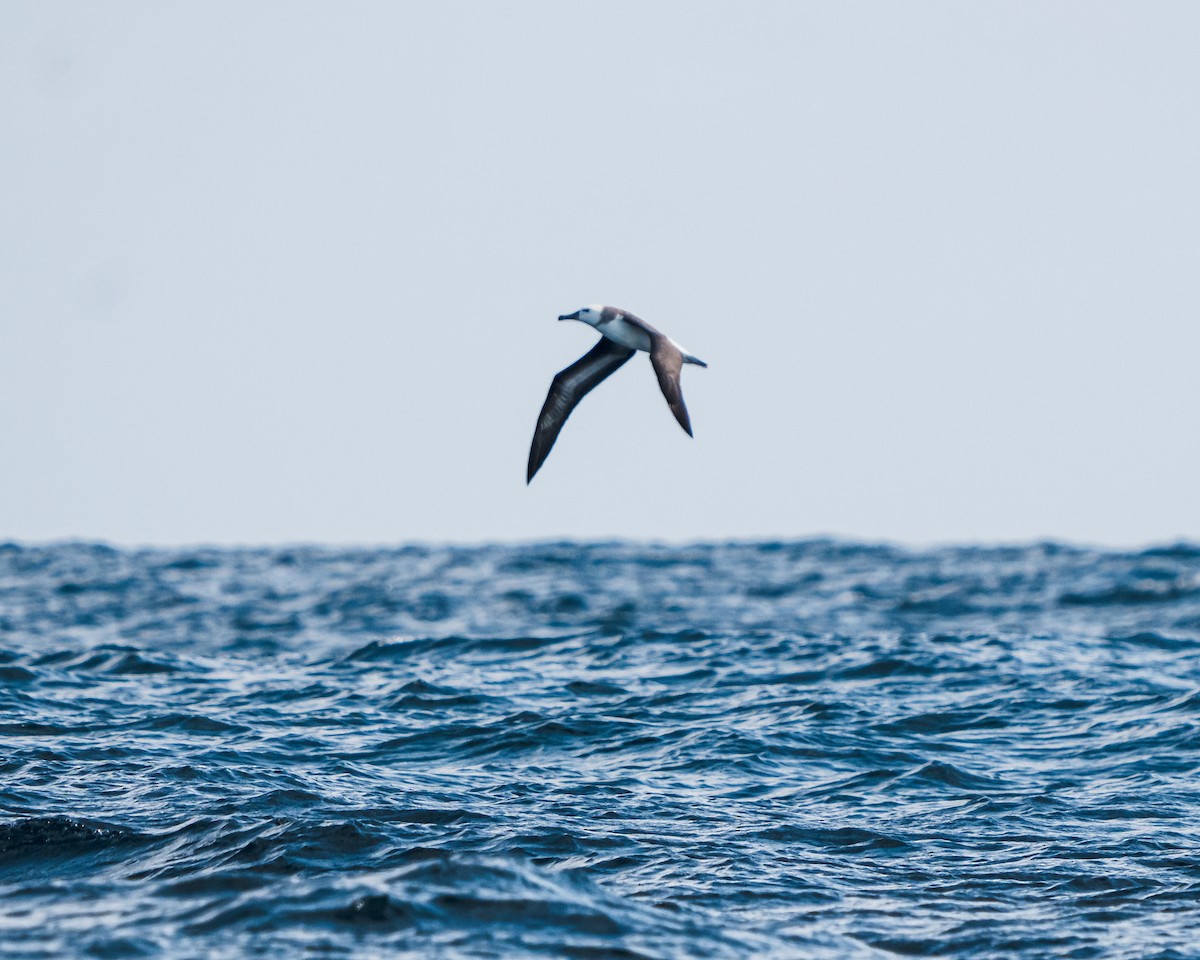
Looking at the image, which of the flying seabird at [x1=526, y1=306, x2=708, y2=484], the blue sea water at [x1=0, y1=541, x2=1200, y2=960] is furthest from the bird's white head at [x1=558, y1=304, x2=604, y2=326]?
the blue sea water at [x1=0, y1=541, x2=1200, y2=960]

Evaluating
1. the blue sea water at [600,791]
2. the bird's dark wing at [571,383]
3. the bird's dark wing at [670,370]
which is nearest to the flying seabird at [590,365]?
the bird's dark wing at [571,383]

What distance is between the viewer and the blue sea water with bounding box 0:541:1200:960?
27.9ft

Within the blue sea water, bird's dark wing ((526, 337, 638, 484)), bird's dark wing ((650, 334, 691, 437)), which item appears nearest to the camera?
the blue sea water

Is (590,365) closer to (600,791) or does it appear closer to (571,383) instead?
(571,383)

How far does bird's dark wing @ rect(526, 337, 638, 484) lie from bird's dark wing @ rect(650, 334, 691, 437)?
1.33 m

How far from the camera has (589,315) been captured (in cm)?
1250

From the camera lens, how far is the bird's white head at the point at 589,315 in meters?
12.5

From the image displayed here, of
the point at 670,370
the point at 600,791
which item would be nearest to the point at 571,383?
the point at 670,370

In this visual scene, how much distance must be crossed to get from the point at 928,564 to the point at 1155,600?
10.8 meters

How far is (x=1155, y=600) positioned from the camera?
30.2 meters

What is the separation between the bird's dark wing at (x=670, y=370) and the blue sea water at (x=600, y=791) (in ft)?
10.2

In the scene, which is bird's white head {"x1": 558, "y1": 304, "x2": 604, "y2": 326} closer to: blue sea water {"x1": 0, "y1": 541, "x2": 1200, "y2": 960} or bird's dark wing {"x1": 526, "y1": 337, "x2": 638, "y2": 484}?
bird's dark wing {"x1": 526, "y1": 337, "x2": 638, "y2": 484}

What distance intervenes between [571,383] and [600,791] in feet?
12.0

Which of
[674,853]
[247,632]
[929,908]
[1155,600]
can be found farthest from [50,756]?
[1155,600]
